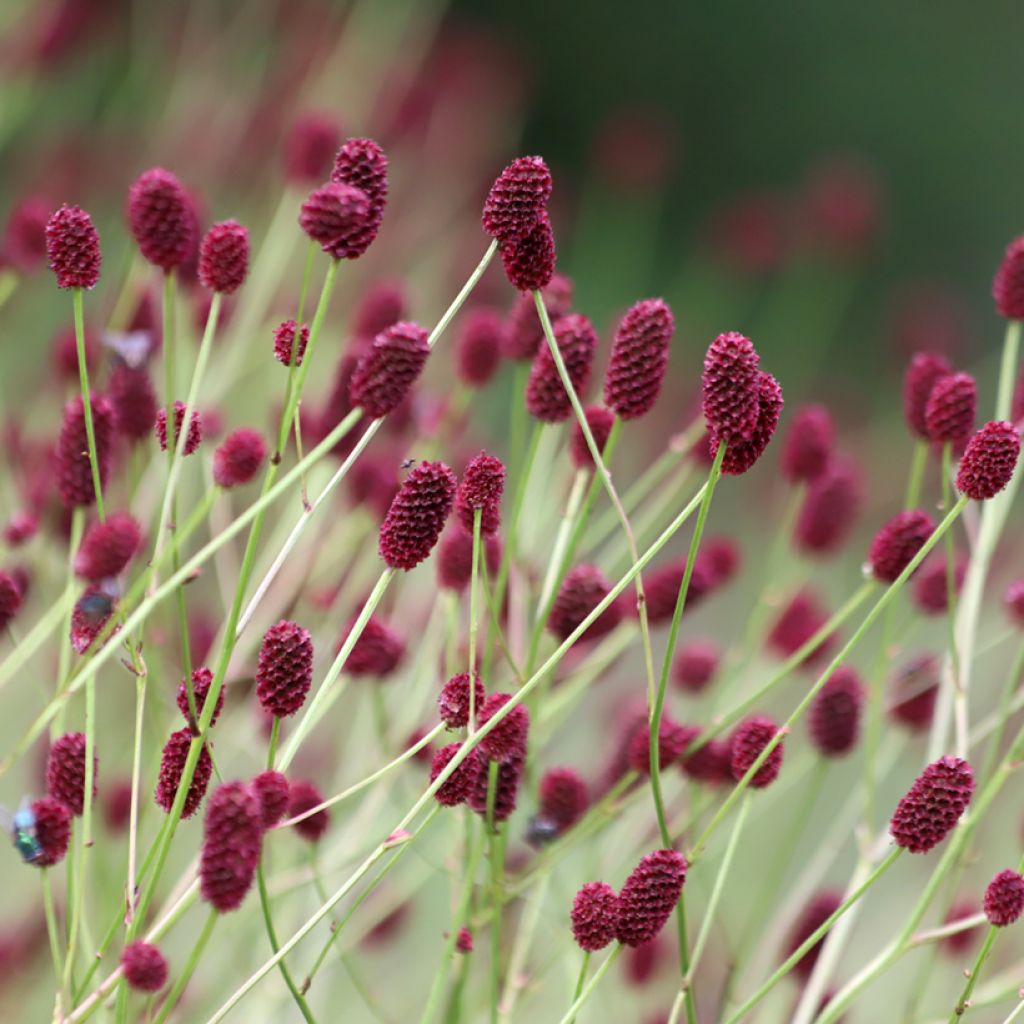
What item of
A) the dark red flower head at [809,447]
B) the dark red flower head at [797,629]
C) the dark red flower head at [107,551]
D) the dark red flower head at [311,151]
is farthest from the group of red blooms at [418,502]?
the dark red flower head at [311,151]

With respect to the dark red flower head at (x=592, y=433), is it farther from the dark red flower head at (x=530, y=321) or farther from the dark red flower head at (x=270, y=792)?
the dark red flower head at (x=270, y=792)

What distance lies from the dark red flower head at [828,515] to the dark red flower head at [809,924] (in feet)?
0.70

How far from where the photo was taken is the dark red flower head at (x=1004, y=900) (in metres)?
0.51

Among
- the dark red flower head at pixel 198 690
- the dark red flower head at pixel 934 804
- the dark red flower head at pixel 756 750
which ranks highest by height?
the dark red flower head at pixel 934 804

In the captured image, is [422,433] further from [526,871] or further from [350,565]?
[526,871]

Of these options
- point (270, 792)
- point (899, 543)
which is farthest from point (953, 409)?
point (270, 792)

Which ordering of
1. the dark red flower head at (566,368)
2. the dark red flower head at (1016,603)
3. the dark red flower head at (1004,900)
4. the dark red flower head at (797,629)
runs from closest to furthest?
the dark red flower head at (1004,900) < the dark red flower head at (566,368) < the dark red flower head at (1016,603) < the dark red flower head at (797,629)

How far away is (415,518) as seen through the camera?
1.64ft

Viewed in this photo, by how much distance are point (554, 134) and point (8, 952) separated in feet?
6.90

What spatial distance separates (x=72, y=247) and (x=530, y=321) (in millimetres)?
258

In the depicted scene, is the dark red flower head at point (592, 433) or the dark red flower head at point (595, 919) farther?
the dark red flower head at point (592, 433)

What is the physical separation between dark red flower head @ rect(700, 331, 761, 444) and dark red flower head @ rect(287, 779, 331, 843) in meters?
0.23

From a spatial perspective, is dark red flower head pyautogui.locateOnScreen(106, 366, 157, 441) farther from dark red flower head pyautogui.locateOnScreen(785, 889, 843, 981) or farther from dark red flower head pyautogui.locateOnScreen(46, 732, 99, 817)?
dark red flower head pyautogui.locateOnScreen(785, 889, 843, 981)

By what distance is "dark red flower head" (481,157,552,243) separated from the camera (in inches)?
19.7
